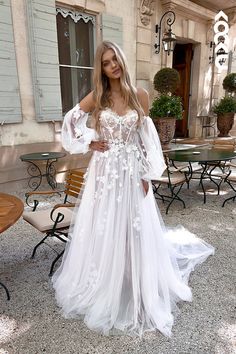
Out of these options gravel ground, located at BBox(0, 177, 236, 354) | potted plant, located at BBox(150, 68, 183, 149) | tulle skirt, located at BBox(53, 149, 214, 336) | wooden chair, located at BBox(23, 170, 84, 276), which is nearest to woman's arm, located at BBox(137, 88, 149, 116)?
tulle skirt, located at BBox(53, 149, 214, 336)

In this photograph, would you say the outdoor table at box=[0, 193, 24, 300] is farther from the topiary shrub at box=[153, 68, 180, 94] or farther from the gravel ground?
the topiary shrub at box=[153, 68, 180, 94]

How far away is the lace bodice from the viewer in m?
1.61

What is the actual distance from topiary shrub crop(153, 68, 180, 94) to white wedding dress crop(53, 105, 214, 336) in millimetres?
4327

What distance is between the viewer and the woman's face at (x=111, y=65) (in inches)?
60.6

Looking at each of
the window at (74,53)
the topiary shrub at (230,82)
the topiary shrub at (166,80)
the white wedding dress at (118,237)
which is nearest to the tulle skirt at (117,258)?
the white wedding dress at (118,237)

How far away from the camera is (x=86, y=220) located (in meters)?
1.78

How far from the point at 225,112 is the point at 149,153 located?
6501mm

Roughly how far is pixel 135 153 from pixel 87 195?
43cm

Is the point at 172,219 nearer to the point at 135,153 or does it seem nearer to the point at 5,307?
the point at 135,153

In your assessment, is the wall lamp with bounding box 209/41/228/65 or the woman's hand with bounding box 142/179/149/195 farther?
the wall lamp with bounding box 209/41/228/65

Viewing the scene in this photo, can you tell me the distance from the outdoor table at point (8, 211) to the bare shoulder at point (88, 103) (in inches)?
32.1

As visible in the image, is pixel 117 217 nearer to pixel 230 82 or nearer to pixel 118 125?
pixel 118 125

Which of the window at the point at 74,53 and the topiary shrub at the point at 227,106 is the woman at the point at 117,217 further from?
the topiary shrub at the point at 227,106

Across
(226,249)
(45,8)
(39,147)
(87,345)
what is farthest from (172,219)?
(45,8)
